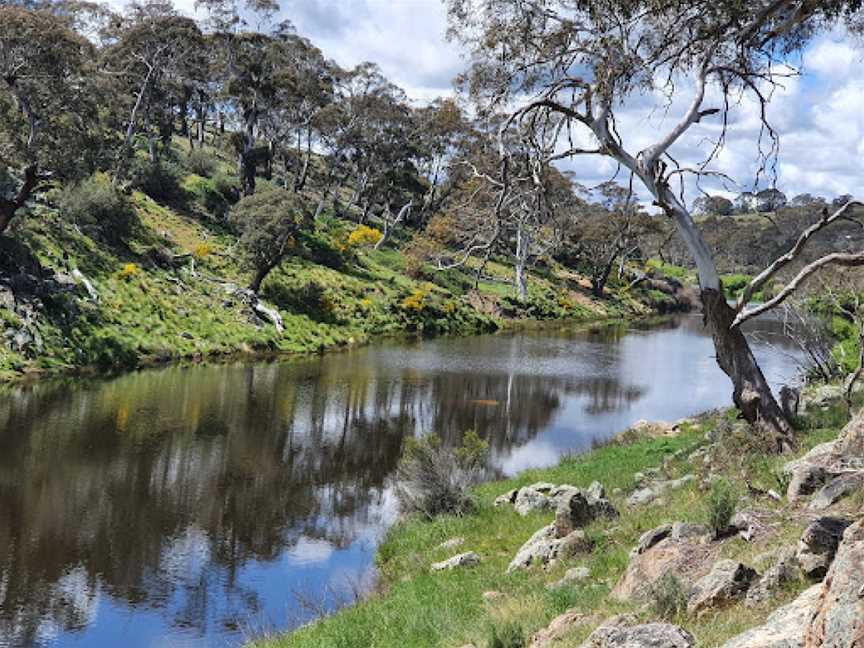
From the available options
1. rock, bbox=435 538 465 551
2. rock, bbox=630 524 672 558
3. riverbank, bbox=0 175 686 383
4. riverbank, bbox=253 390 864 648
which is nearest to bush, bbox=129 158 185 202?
riverbank, bbox=0 175 686 383

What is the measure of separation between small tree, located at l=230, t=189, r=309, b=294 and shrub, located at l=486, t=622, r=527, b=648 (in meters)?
31.2

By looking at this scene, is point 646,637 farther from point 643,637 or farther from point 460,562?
point 460,562

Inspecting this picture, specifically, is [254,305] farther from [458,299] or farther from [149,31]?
[149,31]

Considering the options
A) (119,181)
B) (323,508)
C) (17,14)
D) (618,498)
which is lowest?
(323,508)

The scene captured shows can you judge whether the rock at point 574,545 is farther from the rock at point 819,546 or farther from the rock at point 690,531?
the rock at point 819,546

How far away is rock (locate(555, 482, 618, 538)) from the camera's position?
32.5 ft

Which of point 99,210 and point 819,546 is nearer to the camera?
point 819,546

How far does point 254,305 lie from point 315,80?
22.0 m

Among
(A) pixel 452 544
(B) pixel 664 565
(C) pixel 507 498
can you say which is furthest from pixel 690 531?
(C) pixel 507 498

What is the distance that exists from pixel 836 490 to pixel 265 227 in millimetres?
31367

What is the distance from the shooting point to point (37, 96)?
993 inches

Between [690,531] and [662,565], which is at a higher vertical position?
[690,531]

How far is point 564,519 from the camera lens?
9938 millimetres

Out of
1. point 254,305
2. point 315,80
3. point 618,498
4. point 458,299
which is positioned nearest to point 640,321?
point 458,299
